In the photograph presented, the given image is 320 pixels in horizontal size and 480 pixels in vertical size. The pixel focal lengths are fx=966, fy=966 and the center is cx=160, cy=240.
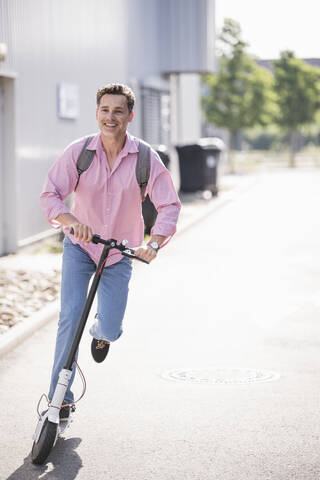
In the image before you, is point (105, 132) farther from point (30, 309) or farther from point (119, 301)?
point (30, 309)

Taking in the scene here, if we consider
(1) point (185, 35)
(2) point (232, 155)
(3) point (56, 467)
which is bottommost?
(2) point (232, 155)

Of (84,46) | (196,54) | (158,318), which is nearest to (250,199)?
(196,54)

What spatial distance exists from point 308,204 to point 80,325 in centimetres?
1943

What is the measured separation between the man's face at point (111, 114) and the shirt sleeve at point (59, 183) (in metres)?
0.18

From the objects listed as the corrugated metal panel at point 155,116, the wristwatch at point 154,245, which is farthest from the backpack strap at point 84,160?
the corrugated metal panel at point 155,116

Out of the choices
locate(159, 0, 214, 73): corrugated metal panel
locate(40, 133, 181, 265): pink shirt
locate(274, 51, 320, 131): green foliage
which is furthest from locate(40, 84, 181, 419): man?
locate(274, 51, 320, 131): green foliage

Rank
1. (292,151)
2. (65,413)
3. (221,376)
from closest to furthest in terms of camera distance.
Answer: (65,413), (221,376), (292,151)

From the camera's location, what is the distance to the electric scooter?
4566 mm

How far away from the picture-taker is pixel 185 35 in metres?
27.1

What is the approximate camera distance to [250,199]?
25875 millimetres

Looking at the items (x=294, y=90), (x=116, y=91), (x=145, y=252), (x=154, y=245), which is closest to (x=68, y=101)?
(x=116, y=91)

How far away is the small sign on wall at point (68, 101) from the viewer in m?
15.9

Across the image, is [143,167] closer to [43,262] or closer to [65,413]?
[65,413]

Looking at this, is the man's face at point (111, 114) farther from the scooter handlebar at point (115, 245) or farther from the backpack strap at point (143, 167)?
the scooter handlebar at point (115, 245)
